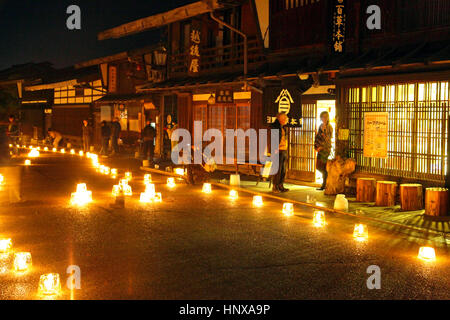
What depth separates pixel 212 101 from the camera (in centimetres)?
2289

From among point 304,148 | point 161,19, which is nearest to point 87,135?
point 161,19

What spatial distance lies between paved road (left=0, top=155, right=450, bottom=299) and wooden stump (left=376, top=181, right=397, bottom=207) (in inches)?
78.7

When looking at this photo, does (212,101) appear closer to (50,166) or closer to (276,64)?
(276,64)

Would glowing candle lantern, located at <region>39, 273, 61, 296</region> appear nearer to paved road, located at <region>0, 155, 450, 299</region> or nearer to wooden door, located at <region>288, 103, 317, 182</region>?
paved road, located at <region>0, 155, 450, 299</region>

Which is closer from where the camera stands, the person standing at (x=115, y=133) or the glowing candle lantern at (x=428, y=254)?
the glowing candle lantern at (x=428, y=254)

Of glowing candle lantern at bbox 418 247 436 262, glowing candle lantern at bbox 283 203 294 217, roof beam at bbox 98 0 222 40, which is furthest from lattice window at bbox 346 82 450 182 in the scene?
roof beam at bbox 98 0 222 40

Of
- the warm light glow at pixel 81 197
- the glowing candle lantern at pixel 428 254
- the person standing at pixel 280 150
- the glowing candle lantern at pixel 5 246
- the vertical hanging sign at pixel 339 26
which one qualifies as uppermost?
the vertical hanging sign at pixel 339 26

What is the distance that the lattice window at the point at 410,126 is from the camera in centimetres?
1240

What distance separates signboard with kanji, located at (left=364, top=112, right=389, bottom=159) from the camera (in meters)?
13.7

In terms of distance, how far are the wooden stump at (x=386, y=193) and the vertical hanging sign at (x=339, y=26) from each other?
4949mm

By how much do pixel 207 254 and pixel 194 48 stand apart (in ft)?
61.9

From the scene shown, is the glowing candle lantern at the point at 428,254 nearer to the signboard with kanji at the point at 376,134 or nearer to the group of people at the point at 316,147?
the signboard with kanji at the point at 376,134

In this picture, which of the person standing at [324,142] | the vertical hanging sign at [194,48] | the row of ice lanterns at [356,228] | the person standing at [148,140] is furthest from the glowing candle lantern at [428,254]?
the vertical hanging sign at [194,48]

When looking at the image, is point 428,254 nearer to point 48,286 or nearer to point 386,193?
point 386,193
